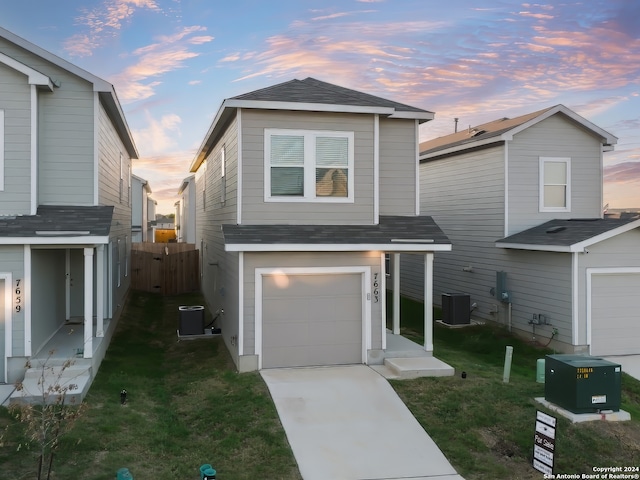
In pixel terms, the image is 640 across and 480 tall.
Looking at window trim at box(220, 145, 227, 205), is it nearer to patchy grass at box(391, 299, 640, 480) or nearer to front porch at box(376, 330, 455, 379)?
front porch at box(376, 330, 455, 379)

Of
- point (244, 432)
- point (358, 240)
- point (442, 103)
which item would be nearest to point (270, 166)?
point (358, 240)

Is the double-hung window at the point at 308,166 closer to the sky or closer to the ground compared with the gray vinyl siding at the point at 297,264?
closer to the sky

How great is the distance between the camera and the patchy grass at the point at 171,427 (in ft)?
23.1

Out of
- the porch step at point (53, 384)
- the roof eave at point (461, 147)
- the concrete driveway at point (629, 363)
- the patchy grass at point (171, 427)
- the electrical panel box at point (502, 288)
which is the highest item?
the roof eave at point (461, 147)

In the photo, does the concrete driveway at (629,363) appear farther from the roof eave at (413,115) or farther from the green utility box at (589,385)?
the roof eave at (413,115)

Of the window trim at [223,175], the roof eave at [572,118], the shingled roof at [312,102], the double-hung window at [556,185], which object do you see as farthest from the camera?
the double-hung window at [556,185]

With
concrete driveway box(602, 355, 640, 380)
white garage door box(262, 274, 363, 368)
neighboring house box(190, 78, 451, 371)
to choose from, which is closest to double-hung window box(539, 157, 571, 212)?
concrete driveway box(602, 355, 640, 380)

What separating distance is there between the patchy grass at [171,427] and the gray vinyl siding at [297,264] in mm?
1104

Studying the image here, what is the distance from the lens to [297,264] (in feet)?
37.3

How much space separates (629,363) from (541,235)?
4.00m

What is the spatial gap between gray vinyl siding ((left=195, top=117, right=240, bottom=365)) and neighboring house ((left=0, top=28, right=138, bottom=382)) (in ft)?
9.06

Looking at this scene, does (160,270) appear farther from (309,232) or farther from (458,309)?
(309,232)

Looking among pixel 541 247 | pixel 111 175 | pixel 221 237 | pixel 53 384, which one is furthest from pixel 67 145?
pixel 541 247

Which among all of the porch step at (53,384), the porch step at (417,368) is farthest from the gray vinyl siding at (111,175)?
the porch step at (417,368)
